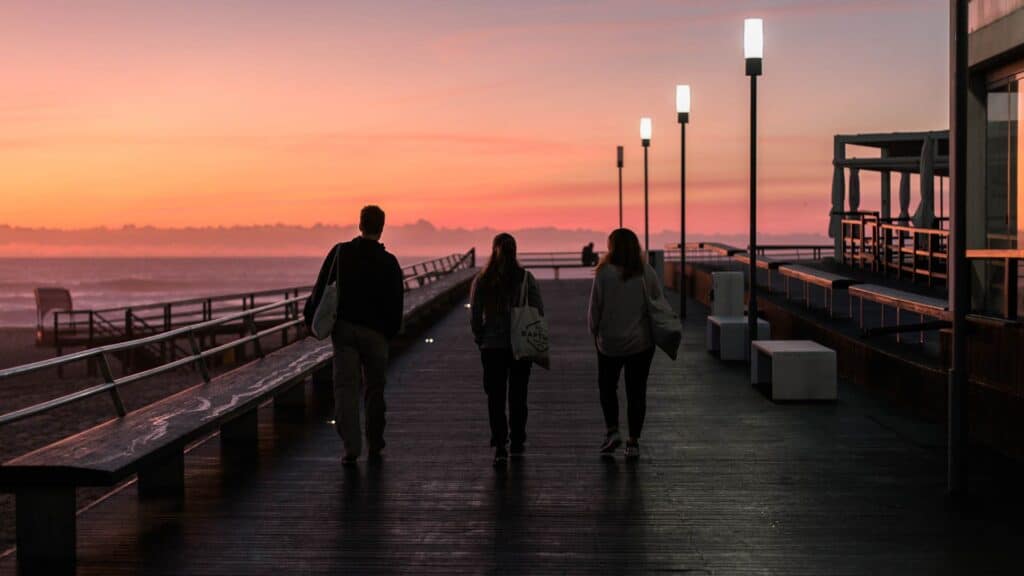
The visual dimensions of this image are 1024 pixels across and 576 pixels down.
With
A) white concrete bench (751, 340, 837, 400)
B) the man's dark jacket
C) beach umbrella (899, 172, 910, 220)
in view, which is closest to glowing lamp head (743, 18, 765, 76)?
white concrete bench (751, 340, 837, 400)

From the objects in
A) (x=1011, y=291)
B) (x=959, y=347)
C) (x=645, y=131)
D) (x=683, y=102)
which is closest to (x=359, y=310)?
(x=959, y=347)

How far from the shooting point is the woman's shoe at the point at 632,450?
29.1 feet

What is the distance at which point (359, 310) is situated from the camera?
8.52 metres

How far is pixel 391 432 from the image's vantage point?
10344 mm

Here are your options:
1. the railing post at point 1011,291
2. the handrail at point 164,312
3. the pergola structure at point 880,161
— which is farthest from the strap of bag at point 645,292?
the pergola structure at point 880,161

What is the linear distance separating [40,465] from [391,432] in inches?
183

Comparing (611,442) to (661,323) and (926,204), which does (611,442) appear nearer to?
(661,323)

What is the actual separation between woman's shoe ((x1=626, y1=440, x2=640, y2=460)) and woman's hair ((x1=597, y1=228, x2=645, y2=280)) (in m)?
1.28

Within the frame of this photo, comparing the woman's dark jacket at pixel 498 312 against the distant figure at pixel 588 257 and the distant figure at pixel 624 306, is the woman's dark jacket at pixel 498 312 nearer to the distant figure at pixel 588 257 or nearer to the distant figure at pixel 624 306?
the distant figure at pixel 624 306

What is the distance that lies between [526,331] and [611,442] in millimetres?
1204

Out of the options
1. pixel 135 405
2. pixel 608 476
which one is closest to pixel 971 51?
pixel 608 476

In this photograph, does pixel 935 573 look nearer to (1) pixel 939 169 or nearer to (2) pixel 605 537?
(2) pixel 605 537

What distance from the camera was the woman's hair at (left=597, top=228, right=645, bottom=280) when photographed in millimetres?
8625

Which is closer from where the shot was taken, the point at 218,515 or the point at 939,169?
the point at 218,515
